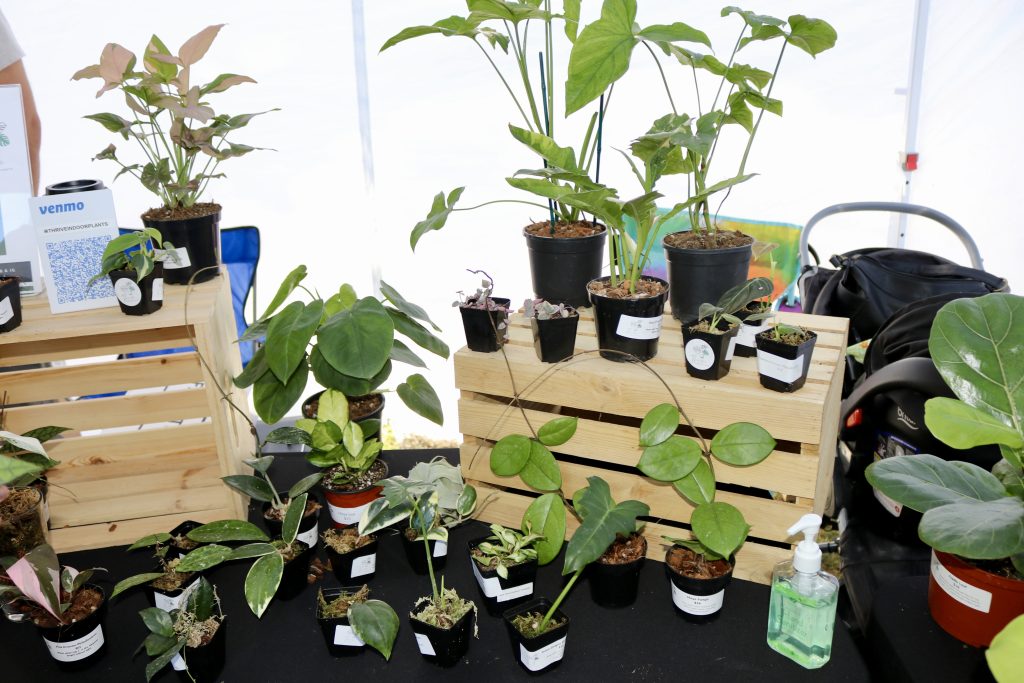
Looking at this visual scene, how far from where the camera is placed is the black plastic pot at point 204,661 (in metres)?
1.14

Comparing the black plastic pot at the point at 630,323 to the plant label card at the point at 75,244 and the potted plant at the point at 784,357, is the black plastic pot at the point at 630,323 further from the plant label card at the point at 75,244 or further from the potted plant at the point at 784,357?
the plant label card at the point at 75,244

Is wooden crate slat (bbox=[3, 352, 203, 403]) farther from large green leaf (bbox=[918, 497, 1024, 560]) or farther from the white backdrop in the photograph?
the white backdrop

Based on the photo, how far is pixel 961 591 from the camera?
1083mm

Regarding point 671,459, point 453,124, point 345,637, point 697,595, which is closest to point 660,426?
point 671,459

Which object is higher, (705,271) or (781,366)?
(705,271)

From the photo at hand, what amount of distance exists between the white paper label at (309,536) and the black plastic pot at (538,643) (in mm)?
445

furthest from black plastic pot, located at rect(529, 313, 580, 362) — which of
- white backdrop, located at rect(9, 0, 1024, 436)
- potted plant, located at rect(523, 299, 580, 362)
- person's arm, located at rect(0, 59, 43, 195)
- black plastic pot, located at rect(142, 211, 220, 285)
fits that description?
white backdrop, located at rect(9, 0, 1024, 436)

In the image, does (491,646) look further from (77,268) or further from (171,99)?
(171,99)

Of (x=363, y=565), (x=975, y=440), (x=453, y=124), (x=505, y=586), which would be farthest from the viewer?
(x=453, y=124)

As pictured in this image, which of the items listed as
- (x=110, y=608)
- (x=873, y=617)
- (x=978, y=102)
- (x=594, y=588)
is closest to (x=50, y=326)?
(x=110, y=608)

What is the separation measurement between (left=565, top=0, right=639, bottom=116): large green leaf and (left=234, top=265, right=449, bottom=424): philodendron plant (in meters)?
0.51

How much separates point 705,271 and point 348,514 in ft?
2.64

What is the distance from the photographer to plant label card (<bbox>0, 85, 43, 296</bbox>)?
1.60m

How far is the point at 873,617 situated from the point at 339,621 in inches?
32.8
